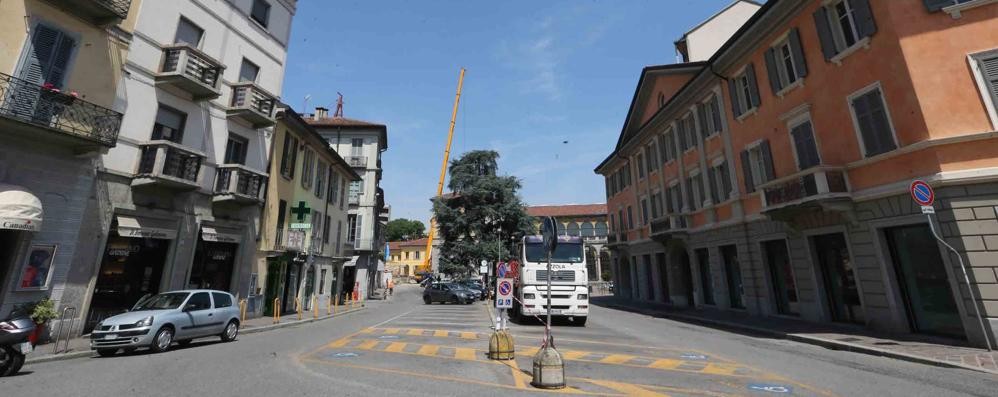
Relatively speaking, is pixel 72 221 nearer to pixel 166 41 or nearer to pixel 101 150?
pixel 101 150

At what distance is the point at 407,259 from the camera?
305 feet

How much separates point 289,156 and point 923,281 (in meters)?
25.7

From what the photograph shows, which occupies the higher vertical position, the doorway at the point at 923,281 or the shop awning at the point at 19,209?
the shop awning at the point at 19,209

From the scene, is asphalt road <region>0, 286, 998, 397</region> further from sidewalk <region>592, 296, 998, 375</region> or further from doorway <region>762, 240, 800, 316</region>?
doorway <region>762, 240, 800, 316</region>

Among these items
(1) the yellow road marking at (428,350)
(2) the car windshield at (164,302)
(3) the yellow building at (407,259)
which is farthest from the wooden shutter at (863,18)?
(3) the yellow building at (407,259)

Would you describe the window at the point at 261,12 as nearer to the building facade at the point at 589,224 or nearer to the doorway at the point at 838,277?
the doorway at the point at 838,277

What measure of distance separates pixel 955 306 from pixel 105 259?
80.1 ft

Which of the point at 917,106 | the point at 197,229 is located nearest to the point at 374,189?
the point at 197,229

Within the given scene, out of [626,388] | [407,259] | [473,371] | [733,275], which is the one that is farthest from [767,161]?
[407,259]

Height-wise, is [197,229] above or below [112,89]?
below

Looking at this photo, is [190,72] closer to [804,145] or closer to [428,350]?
[428,350]

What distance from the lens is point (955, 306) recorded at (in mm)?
10578

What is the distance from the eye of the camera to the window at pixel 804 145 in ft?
47.9

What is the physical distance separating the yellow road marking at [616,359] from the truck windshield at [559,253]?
606cm
